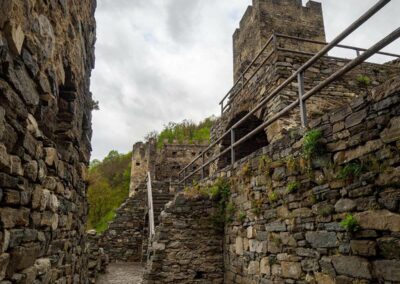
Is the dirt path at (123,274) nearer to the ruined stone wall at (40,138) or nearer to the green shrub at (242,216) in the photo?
the green shrub at (242,216)

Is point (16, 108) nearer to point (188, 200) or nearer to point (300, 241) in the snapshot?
point (300, 241)

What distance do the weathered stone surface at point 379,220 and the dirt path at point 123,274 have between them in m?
6.48

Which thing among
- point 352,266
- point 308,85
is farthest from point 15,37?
point 308,85

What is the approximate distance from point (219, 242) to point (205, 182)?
5.12 feet

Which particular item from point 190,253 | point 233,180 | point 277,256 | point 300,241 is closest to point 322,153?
point 300,241

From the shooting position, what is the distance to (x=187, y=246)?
6.54m

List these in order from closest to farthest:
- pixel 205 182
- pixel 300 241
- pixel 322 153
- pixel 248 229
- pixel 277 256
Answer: pixel 322 153 < pixel 300 241 < pixel 277 256 < pixel 248 229 < pixel 205 182

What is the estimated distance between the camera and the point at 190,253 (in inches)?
256

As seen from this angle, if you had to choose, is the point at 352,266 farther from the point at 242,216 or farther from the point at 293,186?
the point at 242,216

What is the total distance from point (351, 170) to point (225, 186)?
141 inches

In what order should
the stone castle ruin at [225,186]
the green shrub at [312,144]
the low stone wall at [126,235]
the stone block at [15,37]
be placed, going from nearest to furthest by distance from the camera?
the stone block at [15,37]
the stone castle ruin at [225,186]
the green shrub at [312,144]
the low stone wall at [126,235]

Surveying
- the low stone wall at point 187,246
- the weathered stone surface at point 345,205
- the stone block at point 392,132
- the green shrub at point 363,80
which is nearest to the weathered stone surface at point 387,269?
the weathered stone surface at point 345,205

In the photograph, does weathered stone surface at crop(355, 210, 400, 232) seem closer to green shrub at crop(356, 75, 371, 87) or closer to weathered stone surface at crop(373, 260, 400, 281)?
weathered stone surface at crop(373, 260, 400, 281)

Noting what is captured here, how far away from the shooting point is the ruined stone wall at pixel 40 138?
1.86 m
